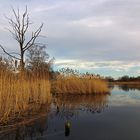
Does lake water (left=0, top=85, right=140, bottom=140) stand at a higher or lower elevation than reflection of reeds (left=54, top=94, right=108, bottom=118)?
lower

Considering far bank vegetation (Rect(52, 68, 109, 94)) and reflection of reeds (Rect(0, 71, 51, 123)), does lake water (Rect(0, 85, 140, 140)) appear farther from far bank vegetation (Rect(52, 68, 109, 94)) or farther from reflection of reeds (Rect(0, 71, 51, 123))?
far bank vegetation (Rect(52, 68, 109, 94))

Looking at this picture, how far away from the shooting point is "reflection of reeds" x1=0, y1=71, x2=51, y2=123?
8180 mm

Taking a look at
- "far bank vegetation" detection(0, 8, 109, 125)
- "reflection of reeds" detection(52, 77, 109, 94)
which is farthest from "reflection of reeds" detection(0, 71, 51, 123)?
"reflection of reeds" detection(52, 77, 109, 94)

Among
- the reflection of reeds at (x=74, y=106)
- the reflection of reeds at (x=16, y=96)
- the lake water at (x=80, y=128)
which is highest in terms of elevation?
the reflection of reeds at (x=16, y=96)

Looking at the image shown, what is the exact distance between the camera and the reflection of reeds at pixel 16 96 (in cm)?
818

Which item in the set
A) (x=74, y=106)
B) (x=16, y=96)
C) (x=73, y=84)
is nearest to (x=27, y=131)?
(x=16, y=96)

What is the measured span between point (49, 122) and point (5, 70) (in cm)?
217

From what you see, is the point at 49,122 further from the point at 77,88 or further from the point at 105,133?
the point at 77,88

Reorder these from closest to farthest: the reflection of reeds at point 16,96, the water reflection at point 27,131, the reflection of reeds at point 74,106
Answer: the water reflection at point 27,131
the reflection of reeds at point 16,96
the reflection of reeds at point 74,106

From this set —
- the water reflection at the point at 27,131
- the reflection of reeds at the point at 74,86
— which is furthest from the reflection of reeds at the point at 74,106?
the reflection of reeds at the point at 74,86

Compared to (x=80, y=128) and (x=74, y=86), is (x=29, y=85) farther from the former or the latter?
(x=74, y=86)

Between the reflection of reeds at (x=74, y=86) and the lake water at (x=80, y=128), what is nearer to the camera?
the lake water at (x=80, y=128)

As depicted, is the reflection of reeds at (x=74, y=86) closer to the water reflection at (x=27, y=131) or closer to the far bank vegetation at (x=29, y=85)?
the far bank vegetation at (x=29, y=85)

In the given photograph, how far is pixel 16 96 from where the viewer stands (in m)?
9.16
